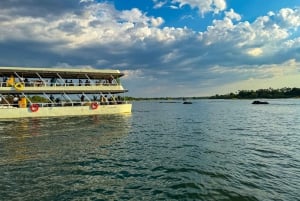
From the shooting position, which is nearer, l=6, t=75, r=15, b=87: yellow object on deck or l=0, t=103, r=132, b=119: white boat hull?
l=0, t=103, r=132, b=119: white boat hull

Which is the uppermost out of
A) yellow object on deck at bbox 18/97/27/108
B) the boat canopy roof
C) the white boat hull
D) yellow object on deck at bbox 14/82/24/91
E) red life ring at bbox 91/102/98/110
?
the boat canopy roof

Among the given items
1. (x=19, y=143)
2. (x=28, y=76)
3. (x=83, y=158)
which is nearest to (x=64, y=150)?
(x=83, y=158)

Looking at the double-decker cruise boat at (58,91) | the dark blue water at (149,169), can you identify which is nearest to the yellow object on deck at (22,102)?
the double-decker cruise boat at (58,91)

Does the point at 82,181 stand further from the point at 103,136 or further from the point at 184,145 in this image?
the point at 103,136

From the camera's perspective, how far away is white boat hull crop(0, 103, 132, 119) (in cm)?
3531

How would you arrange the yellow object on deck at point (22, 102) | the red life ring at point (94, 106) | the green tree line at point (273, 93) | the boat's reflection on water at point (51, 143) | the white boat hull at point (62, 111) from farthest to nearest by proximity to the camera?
1. the green tree line at point (273, 93)
2. the red life ring at point (94, 106)
3. the yellow object on deck at point (22, 102)
4. the white boat hull at point (62, 111)
5. the boat's reflection on water at point (51, 143)

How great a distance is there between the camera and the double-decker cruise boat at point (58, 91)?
119ft

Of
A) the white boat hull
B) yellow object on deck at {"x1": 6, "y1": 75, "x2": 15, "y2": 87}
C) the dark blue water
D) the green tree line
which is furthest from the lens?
the green tree line

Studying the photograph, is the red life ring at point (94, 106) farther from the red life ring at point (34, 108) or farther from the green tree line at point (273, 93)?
the green tree line at point (273, 93)

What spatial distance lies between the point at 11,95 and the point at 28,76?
11.3ft

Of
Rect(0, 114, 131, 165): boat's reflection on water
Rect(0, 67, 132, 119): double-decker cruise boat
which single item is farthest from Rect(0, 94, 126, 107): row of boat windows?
Rect(0, 114, 131, 165): boat's reflection on water

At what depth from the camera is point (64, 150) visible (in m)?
15.2

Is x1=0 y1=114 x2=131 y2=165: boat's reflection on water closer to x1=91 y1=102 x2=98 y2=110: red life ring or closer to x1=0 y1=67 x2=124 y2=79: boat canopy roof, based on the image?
x1=0 y1=67 x2=124 y2=79: boat canopy roof

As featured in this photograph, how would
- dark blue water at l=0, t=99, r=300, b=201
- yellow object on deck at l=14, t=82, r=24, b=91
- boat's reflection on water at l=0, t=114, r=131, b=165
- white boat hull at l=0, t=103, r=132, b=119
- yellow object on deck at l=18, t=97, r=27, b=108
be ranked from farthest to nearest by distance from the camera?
1. yellow object on deck at l=18, t=97, r=27, b=108
2. yellow object on deck at l=14, t=82, r=24, b=91
3. white boat hull at l=0, t=103, r=132, b=119
4. boat's reflection on water at l=0, t=114, r=131, b=165
5. dark blue water at l=0, t=99, r=300, b=201
